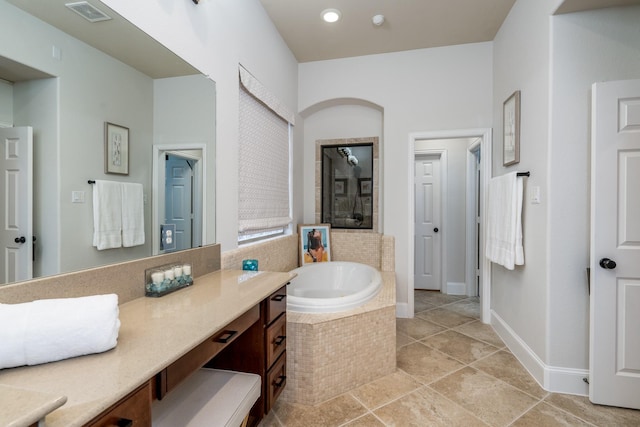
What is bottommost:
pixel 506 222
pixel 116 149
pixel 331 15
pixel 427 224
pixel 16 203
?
pixel 427 224

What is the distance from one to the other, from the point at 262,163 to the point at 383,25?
1699mm

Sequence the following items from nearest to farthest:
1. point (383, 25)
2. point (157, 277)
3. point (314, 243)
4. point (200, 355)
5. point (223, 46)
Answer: point (200, 355) < point (157, 277) < point (223, 46) < point (383, 25) < point (314, 243)

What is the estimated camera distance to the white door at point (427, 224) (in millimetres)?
4281

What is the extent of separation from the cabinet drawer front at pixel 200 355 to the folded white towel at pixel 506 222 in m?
2.06

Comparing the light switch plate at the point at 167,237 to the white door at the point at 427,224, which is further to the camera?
the white door at the point at 427,224

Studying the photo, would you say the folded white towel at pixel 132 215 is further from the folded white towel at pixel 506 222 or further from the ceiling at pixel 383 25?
the folded white towel at pixel 506 222

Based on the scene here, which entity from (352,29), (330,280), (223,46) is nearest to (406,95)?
(352,29)

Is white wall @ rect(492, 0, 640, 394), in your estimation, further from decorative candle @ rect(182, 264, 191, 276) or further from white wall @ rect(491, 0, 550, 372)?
decorative candle @ rect(182, 264, 191, 276)

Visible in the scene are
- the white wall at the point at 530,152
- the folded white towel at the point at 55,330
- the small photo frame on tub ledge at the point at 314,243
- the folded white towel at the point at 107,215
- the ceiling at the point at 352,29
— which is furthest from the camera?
the small photo frame on tub ledge at the point at 314,243

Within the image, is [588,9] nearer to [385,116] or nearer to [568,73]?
[568,73]

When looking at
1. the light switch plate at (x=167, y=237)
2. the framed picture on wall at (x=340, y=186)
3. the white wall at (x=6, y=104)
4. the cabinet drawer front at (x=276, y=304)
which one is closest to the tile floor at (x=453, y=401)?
the cabinet drawer front at (x=276, y=304)

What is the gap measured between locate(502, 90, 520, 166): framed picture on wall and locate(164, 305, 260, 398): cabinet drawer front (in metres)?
2.39

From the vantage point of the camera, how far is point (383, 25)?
9.25 ft

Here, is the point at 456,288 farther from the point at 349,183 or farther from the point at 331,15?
the point at 331,15
